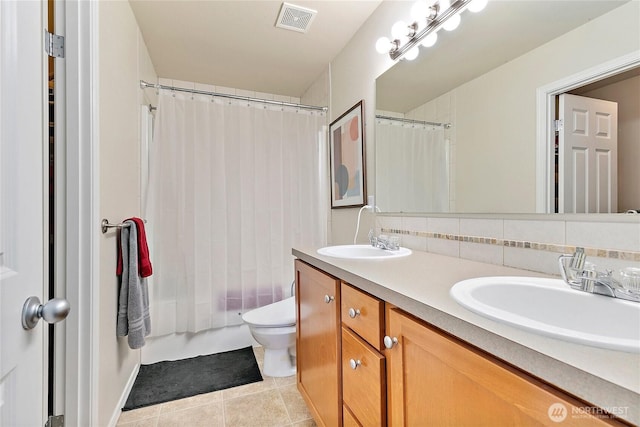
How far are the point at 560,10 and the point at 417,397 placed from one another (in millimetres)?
1217

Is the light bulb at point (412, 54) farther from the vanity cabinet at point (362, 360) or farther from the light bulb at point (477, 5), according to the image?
the vanity cabinet at point (362, 360)

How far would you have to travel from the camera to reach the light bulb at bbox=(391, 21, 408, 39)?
1470 mm

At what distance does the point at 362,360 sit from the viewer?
89cm

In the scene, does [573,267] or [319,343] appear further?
[319,343]

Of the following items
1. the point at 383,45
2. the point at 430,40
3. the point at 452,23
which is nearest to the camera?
the point at 452,23

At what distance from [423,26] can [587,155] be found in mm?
979

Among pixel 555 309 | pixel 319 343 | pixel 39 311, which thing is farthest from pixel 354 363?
pixel 39 311

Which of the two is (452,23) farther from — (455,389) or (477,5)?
(455,389)

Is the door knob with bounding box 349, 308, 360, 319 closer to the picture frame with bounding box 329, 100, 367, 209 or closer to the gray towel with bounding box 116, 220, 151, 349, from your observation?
the picture frame with bounding box 329, 100, 367, 209

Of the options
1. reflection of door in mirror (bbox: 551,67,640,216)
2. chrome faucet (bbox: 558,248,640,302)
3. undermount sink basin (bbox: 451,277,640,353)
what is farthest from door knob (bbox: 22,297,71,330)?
reflection of door in mirror (bbox: 551,67,640,216)

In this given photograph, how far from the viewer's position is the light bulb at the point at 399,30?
147cm

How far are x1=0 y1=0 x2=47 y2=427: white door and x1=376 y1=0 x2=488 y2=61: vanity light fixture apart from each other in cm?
142

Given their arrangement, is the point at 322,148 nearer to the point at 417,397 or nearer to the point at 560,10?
the point at 560,10

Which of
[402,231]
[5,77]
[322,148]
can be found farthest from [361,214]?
[5,77]
